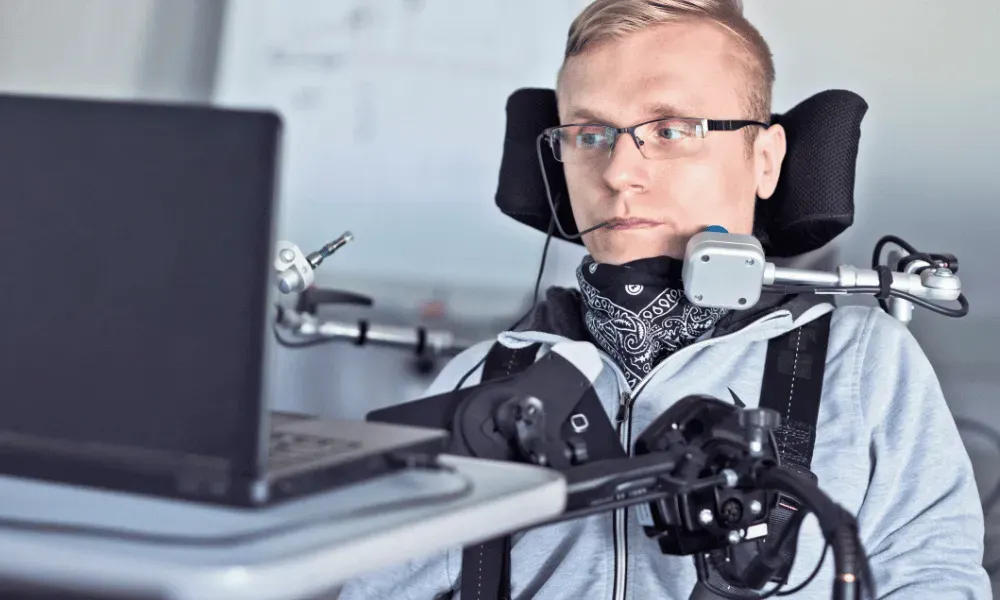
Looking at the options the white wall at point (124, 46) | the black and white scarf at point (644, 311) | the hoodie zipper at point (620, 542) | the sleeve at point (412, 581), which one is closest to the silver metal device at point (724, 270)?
the black and white scarf at point (644, 311)

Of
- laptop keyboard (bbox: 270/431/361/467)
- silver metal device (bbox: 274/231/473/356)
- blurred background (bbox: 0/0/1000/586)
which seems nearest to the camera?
laptop keyboard (bbox: 270/431/361/467)

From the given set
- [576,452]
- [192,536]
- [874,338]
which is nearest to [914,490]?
[874,338]

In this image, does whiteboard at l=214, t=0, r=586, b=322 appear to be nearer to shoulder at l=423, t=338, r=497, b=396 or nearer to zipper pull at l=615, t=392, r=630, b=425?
shoulder at l=423, t=338, r=497, b=396

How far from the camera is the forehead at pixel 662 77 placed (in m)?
1.45

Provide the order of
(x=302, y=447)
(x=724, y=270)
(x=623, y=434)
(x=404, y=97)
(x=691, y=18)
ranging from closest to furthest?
(x=302, y=447) → (x=724, y=270) → (x=623, y=434) → (x=691, y=18) → (x=404, y=97)

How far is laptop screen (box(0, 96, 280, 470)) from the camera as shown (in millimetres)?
618

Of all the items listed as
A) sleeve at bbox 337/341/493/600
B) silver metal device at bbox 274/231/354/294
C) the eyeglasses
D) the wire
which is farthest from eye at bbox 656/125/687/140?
the wire

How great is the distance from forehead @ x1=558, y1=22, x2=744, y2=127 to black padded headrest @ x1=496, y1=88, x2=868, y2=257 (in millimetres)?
118

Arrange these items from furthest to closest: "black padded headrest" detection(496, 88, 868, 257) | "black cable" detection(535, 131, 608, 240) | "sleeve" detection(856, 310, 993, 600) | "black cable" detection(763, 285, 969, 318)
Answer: "black cable" detection(535, 131, 608, 240) < "black padded headrest" detection(496, 88, 868, 257) < "black cable" detection(763, 285, 969, 318) < "sleeve" detection(856, 310, 993, 600)

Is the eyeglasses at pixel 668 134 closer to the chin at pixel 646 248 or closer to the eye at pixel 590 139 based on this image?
the eye at pixel 590 139

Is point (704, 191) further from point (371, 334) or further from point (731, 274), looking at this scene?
point (371, 334)

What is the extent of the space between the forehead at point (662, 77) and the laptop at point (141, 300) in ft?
2.90

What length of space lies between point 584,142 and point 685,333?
0.98ft

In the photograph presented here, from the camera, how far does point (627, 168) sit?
4.69 feet
